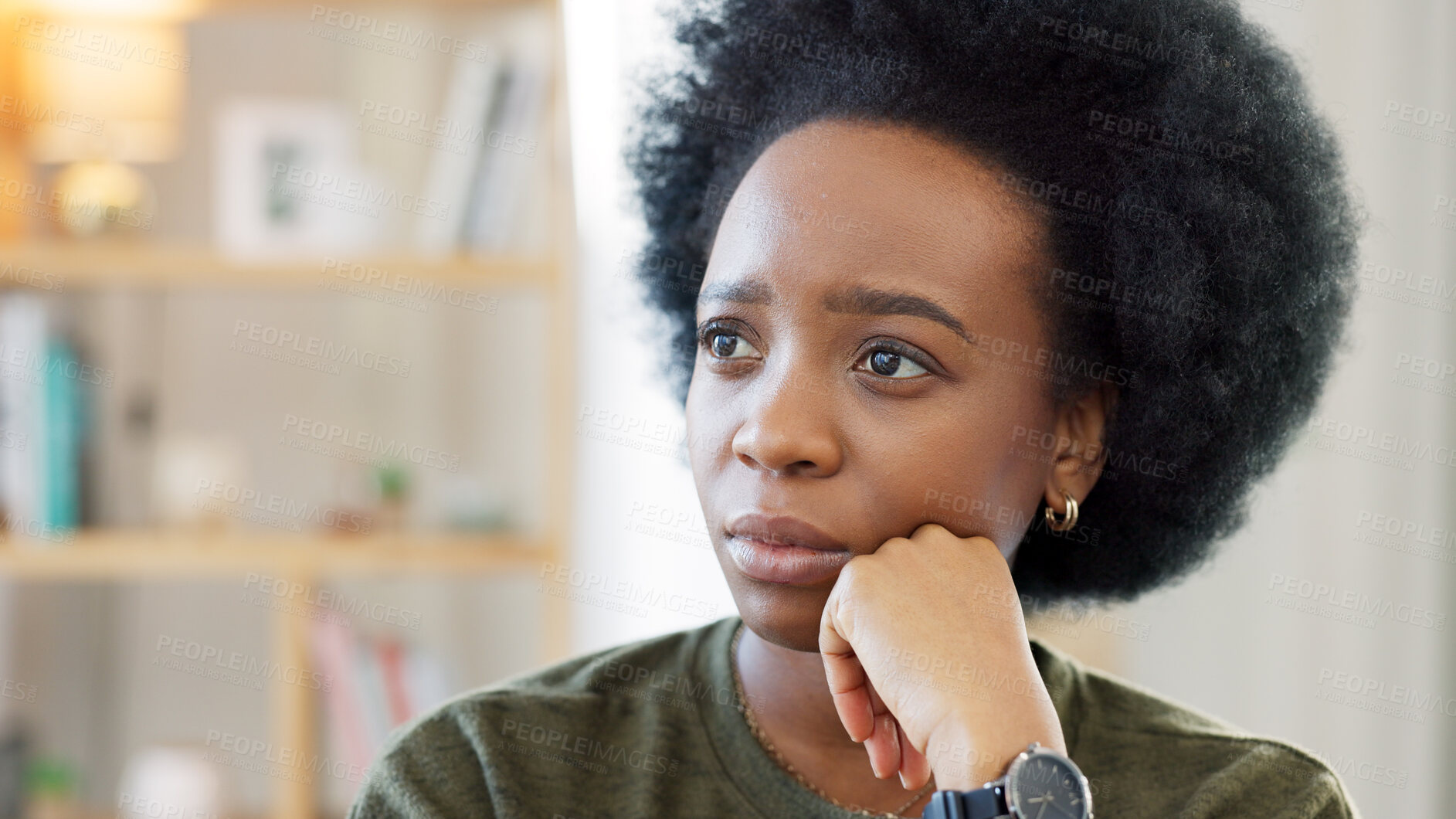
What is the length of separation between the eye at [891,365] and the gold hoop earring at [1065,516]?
21cm

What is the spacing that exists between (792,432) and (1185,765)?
508 mm

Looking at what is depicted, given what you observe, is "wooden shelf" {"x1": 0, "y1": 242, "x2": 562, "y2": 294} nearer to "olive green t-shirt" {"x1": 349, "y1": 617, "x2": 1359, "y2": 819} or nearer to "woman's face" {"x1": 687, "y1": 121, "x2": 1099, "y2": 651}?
"olive green t-shirt" {"x1": 349, "y1": 617, "x2": 1359, "y2": 819}

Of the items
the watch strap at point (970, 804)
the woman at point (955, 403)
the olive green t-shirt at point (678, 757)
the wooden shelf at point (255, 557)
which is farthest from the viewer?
the wooden shelf at point (255, 557)

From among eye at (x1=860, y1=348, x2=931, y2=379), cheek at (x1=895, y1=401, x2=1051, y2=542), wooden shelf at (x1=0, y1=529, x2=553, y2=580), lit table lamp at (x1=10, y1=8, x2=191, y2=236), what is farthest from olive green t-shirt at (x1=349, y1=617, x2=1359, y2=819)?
lit table lamp at (x1=10, y1=8, x2=191, y2=236)

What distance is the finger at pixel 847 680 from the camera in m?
1.00

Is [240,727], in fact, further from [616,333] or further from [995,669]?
[995,669]

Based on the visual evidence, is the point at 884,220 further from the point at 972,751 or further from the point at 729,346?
the point at 972,751

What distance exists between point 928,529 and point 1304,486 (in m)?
0.85

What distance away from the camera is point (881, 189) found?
1.01 metres

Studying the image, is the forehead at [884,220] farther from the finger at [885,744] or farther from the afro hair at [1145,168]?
the finger at [885,744]

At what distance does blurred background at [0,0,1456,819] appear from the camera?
1539 millimetres

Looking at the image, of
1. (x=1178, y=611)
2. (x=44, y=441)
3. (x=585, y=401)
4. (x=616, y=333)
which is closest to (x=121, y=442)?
→ (x=44, y=441)

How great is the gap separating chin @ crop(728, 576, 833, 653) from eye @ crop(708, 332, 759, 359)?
0.18 metres

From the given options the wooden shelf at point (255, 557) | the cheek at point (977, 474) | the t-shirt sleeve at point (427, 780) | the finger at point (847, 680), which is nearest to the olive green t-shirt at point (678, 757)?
the t-shirt sleeve at point (427, 780)
